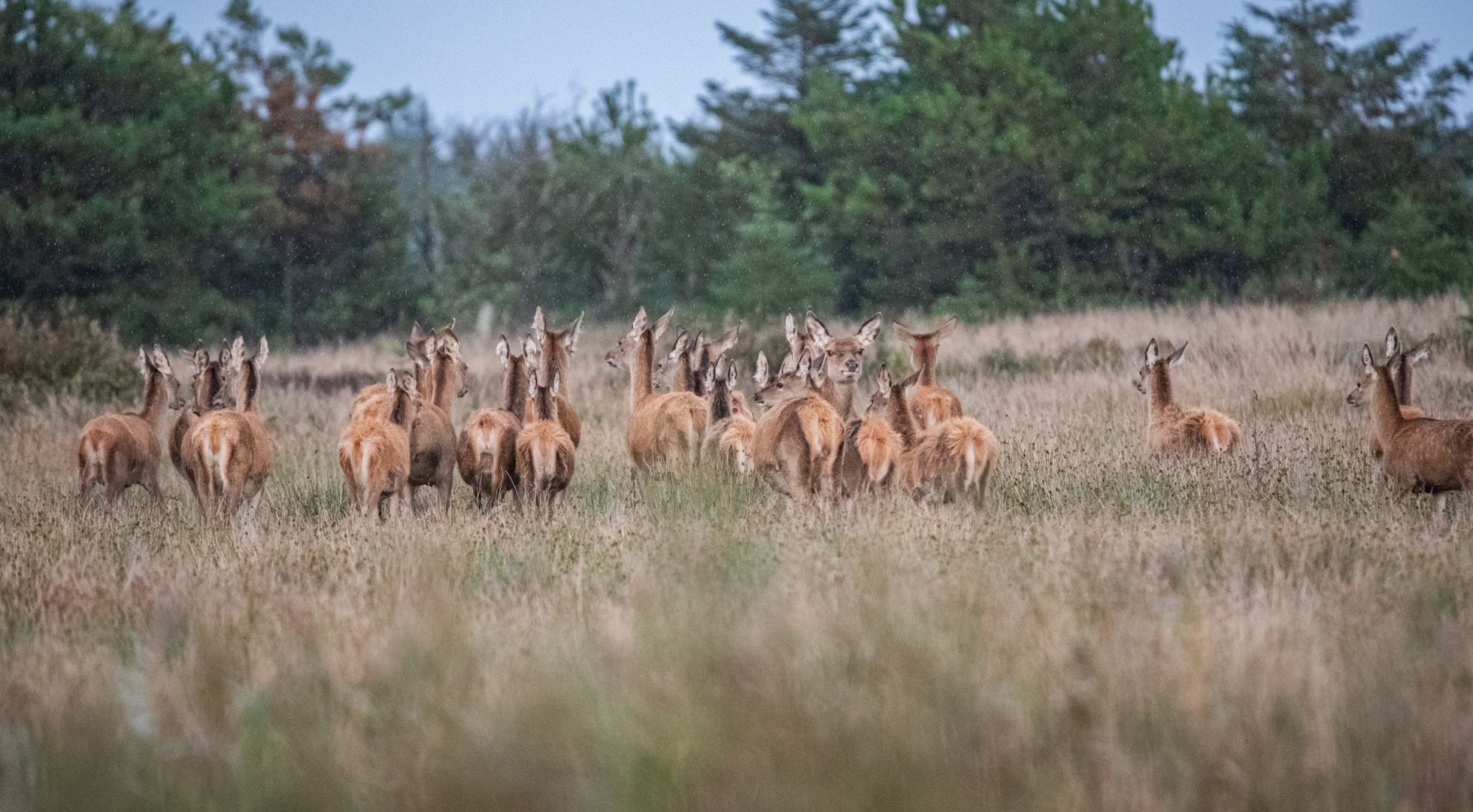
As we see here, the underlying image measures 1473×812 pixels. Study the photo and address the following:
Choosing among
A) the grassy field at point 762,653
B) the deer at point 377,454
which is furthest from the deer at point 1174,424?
the deer at point 377,454

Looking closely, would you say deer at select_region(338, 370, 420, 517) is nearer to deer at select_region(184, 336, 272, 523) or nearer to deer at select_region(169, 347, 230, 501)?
deer at select_region(184, 336, 272, 523)

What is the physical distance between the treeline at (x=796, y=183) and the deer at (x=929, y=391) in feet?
70.5

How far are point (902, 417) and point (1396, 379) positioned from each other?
4.48 metres

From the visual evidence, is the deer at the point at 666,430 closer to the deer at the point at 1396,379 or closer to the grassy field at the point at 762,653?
the grassy field at the point at 762,653

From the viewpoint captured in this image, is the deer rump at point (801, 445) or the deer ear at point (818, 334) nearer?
the deer rump at point (801, 445)

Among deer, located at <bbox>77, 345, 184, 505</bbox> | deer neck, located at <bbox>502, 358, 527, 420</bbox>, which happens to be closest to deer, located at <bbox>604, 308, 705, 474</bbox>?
deer neck, located at <bbox>502, 358, 527, 420</bbox>

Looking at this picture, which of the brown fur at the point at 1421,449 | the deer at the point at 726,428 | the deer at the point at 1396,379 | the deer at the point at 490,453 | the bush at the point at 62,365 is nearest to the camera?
the brown fur at the point at 1421,449

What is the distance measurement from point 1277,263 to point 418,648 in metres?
33.1

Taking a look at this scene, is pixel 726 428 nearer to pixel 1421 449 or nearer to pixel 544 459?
pixel 544 459

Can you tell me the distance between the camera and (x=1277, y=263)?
110 feet

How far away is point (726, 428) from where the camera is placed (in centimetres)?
900

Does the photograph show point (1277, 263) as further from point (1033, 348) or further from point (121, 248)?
point (121, 248)

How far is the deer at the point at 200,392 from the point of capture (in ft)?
30.4

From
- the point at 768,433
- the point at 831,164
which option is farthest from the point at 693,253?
the point at 768,433
